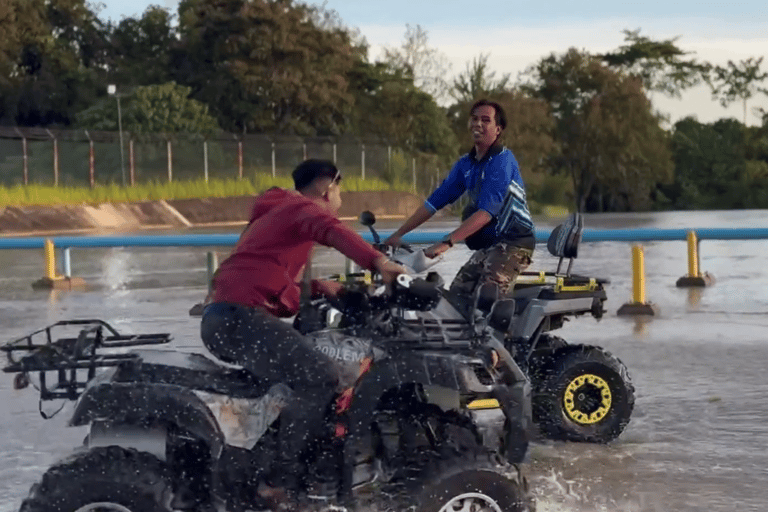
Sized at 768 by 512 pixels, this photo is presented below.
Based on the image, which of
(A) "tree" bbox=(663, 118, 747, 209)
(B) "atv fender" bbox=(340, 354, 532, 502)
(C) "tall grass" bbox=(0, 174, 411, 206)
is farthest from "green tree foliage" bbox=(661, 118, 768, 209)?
(B) "atv fender" bbox=(340, 354, 532, 502)

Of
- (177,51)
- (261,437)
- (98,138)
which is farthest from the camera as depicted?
(177,51)

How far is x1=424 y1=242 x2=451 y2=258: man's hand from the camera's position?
22.6 feet

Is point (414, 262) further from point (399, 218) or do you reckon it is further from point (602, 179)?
point (602, 179)

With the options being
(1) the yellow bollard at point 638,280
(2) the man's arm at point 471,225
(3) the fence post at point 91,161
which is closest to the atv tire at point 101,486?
(2) the man's arm at point 471,225

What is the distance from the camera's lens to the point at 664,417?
850 cm

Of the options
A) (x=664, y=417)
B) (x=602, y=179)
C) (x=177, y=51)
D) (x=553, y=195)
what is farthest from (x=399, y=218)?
(x=664, y=417)

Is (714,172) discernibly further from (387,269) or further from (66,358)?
(66,358)

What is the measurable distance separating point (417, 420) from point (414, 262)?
2.03ft

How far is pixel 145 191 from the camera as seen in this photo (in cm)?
5072

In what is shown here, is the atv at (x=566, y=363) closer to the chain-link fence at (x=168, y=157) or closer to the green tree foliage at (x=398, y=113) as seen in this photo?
the chain-link fence at (x=168, y=157)

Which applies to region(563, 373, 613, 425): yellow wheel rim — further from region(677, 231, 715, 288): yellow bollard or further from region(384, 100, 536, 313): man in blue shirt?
region(677, 231, 715, 288): yellow bollard

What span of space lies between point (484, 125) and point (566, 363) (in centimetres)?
131

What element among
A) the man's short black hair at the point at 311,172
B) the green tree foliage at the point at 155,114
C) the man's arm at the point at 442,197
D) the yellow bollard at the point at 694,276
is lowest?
the yellow bollard at the point at 694,276

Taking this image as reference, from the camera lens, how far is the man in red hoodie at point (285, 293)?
17.1ft
